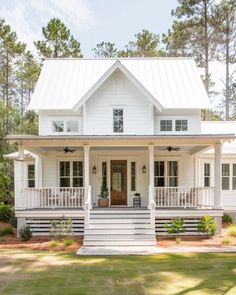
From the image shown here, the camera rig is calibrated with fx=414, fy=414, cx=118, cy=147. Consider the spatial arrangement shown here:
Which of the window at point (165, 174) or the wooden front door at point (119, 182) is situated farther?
the window at point (165, 174)

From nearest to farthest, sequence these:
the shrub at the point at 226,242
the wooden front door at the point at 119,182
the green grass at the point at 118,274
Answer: the green grass at the point at 118,274 → the shrub at the point at 226,242 → the wooden front door at the point at 119,182

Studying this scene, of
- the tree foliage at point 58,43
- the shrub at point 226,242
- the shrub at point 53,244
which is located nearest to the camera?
the shrub at point 53,244

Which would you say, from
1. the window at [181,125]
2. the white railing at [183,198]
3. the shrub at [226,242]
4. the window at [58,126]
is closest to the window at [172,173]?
the white railing at [183,198]

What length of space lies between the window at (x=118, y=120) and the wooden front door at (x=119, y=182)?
1.57 m

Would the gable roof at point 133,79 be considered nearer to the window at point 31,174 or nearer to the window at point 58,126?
the window at point 58,126

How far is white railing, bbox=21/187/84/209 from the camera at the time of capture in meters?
17.3

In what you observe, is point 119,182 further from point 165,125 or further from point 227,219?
point 227,219

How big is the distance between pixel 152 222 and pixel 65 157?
21.3 ft

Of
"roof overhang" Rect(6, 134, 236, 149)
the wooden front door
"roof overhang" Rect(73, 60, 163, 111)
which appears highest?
"roof overhang" Rect(73, 60, 163, 111)

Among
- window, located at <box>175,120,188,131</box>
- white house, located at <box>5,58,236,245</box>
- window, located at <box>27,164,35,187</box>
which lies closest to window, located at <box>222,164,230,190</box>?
white house, located at <box>5,58,236,245</box>

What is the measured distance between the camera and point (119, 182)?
66.4 feet

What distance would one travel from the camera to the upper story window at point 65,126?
20.6 m

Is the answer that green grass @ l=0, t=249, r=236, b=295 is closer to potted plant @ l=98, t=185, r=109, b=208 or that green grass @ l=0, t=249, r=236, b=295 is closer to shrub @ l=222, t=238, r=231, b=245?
shrub @ l=222, t=238, r=231, b=245

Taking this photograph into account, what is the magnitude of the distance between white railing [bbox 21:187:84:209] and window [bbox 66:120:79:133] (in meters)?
3.49
